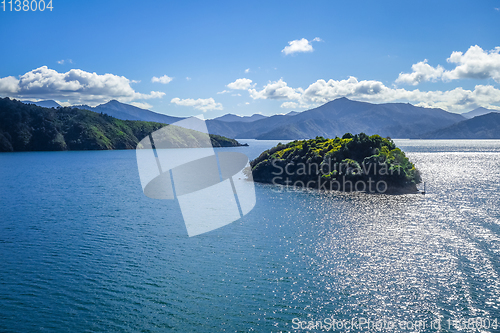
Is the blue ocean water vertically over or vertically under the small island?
under

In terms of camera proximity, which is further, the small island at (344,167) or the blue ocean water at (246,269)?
the small island at (344,167)

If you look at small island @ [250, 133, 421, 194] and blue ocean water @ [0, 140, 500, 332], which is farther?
small island @ [250, 133, 421, 194]

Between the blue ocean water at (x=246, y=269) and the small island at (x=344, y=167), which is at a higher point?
the small island at (x=344, y=167)

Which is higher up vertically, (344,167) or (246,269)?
(344,167)

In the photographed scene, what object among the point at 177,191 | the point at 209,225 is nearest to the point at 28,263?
the point at 209,225

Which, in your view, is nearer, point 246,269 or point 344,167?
point 246,269
